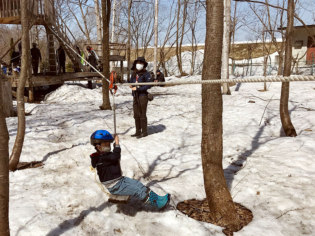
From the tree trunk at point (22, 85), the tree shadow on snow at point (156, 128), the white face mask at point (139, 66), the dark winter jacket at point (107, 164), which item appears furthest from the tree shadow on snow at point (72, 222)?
the tree shadow on snow at point (156, 128)

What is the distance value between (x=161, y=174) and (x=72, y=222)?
6.76 feet

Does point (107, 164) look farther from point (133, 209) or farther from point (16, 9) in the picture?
point (16, 9)

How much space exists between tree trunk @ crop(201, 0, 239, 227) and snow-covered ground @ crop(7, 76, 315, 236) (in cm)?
28

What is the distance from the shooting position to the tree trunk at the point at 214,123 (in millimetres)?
3298

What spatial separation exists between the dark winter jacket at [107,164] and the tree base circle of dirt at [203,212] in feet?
3.64

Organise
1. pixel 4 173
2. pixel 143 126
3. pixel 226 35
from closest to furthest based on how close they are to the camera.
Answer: pixel 4 173 → pixel 143 126 → pixel 226 35

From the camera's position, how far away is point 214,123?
344 centimetres

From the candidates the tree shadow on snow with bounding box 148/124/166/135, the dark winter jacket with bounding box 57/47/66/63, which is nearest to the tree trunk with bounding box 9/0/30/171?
the tree shadow on snow with bounding box 148/124/166/135

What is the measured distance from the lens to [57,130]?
23.5ft

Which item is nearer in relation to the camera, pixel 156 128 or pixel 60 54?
pixel 156 128

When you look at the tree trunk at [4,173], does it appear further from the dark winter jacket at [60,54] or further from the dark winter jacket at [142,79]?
the dark winter jacket at [60,54]

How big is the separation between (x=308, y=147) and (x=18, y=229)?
18.4ft

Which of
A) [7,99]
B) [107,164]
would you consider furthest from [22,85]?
[7,99]

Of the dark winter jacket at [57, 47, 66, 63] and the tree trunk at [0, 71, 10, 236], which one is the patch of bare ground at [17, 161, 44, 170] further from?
the dark winter jacket at [57, 47, 66, 63]
